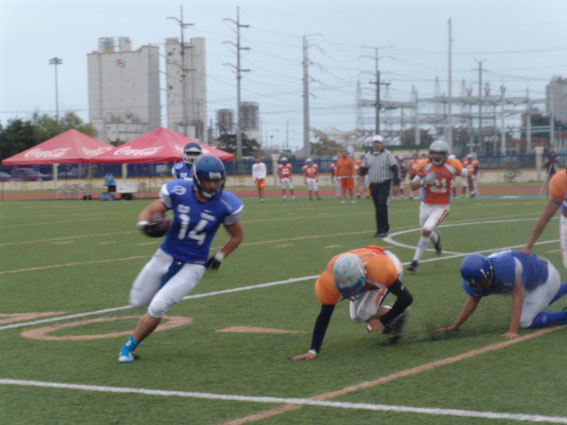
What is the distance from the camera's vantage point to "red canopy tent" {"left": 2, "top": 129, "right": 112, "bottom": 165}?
1352 inches

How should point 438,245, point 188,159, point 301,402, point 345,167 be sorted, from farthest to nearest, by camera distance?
1. point 345,167
2. point 438,245
3. point 188,159
4. point 301,402

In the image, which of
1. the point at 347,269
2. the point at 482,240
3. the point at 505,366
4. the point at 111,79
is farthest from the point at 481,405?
the point at 111,79

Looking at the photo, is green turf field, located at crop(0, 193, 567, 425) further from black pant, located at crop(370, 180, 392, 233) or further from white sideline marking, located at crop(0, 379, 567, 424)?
black pant, located at crop(370, 180, 392, 233)

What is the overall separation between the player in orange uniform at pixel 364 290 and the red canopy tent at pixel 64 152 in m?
29.5

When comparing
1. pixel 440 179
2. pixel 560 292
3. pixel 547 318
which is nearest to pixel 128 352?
pixel 547 318

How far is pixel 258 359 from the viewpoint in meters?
6.11

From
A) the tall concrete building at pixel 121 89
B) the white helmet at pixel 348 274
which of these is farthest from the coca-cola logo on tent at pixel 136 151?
the tall concrete building at pixel 121 89

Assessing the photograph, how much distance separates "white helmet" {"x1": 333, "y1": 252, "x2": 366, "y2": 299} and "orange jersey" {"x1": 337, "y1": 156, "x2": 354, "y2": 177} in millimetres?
21634

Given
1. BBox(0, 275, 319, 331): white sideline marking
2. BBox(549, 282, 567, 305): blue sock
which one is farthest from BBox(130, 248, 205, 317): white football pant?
BBox(549, 282, 567, 305): blue sock

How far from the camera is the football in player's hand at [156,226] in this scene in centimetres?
595

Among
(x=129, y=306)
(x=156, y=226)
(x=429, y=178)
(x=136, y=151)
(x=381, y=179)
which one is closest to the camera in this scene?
(x=156, y=226)

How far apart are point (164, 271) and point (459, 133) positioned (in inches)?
2987

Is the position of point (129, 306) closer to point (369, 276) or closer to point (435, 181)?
point (369, 276)

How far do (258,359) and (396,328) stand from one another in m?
1.20
